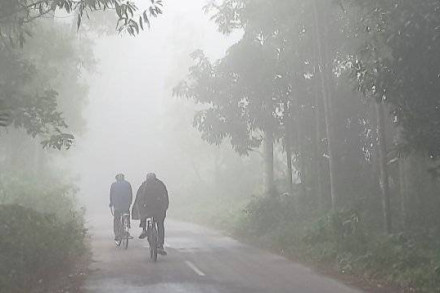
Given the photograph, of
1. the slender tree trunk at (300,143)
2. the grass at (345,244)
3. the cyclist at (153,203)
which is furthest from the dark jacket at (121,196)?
the slender tree trunk at (300,143)

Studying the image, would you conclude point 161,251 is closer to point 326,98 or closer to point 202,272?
point 202,272

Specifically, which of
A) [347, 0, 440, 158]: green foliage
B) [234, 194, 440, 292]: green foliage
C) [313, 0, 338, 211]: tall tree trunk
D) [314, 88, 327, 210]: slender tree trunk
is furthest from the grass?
[347, 0, 440, 158]: green foliage

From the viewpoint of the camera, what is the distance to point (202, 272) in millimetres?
11797

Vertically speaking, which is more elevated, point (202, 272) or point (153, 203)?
point (153, 203)

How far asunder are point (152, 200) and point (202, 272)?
116 inches

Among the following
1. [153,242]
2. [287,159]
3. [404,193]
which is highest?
[287,159]

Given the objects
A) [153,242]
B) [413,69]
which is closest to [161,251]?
[153,242]

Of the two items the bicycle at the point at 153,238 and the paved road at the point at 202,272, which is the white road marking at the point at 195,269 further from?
the bicycle at the point at 153,238

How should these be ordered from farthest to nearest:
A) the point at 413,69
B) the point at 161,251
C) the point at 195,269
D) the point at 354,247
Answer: the point at 161,251 → the point at 354,247 → the point at 195,269 → the point at 413,69

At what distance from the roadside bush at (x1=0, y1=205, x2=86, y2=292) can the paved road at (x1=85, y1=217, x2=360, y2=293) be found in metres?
0.81

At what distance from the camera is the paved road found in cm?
998

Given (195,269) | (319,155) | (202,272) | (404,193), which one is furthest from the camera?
(319,155)

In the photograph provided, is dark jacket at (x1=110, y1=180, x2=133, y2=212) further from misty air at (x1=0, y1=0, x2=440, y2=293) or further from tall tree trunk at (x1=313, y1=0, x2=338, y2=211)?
tall tree trunk at (x1=313, y1=0, x2=338, y2=211)

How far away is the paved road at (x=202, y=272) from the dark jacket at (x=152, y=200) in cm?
121
